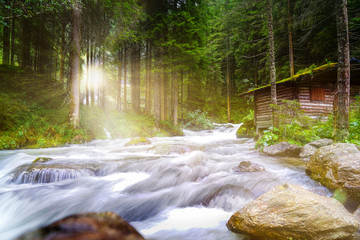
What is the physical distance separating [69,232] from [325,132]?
404 inches

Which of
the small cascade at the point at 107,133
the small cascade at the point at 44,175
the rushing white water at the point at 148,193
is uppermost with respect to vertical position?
the small cascade at the point at 107,133

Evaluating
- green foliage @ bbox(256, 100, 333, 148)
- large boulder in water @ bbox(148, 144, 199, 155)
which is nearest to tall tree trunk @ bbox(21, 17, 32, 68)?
large boulder in water @ bbox(148, 144, 199, 155)

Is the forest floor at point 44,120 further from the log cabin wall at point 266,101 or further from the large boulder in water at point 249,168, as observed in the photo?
the large boulder in water at point 249,168

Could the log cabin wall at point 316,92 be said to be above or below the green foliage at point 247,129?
above

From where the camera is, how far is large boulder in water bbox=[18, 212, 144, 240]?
129 centimetres

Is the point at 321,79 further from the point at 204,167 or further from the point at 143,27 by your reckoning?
the point at 143,27

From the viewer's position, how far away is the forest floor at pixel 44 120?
952cm

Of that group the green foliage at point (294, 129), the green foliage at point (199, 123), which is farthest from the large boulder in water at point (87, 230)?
the green foliage at point (199, 123)

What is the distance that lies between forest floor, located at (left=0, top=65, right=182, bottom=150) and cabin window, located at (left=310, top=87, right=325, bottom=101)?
1179 cm

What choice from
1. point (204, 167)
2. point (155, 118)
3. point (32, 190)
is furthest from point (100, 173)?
point (155, 118)

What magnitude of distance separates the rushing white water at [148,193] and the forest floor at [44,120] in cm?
383

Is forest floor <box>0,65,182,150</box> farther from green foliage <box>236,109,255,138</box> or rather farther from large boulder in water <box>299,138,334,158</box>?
large boulder in water <box>299,138,334,158</box>

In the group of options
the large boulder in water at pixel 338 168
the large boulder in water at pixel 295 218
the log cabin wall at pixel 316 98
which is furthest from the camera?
→ the log cabin wall at pixel 316 98

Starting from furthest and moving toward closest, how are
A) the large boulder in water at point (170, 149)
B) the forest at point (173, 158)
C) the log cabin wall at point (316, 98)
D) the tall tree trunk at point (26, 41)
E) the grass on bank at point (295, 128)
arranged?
1. the tall tree trunk at point (26, 41)
2. the log cabin wall at point (316, 98)
3. the large boulder in water at point (170, 149)
4. the grass on bank at point (295, 128)
5. the forest at point (173, 158)
